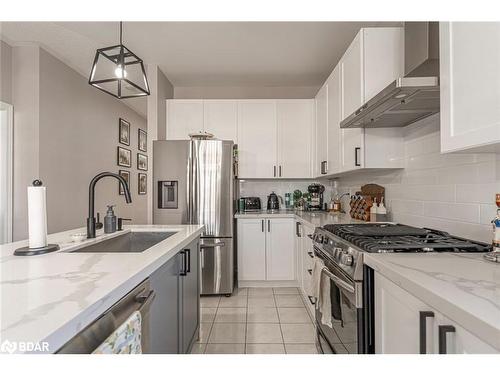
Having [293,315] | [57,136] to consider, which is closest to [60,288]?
[293,315]

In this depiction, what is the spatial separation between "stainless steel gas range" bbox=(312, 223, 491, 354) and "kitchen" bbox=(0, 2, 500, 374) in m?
0.01

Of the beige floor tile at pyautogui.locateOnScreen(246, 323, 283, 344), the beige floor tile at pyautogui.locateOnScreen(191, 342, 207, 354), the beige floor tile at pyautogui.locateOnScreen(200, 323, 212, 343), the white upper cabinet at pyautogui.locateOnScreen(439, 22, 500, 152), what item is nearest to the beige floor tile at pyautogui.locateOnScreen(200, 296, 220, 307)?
the beige floor tile at pyautogui.locateOnScreen(200, 323, 212, 343)

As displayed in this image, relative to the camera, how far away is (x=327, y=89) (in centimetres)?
287

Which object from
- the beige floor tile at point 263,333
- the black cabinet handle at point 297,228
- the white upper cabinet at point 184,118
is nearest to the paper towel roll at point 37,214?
the beige floor tile at point 263,333

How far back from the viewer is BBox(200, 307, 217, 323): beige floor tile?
2518 mm

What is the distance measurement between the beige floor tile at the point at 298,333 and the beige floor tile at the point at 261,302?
0.47 meters

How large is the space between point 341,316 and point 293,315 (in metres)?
1.21

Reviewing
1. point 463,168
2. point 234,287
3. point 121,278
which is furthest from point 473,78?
point 234,287

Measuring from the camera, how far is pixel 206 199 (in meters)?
3.12

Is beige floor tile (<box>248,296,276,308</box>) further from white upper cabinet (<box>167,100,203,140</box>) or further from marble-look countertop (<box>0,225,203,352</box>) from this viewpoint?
white upper cabinet (<box>167,100,203,140</box>)

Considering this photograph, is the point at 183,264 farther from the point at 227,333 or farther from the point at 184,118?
the point at 184,118
